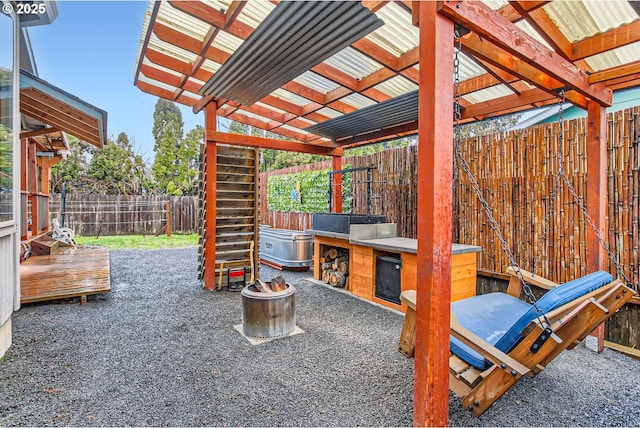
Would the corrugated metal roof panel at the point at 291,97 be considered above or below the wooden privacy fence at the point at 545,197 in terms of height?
above

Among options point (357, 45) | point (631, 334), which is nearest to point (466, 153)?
point (357, 45)

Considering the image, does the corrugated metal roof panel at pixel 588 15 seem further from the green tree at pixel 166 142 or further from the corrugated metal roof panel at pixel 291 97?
the green tree at pixel 166 142

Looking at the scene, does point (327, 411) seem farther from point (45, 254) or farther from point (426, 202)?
point (45, 254)

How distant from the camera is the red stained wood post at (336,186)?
6652 millimetres

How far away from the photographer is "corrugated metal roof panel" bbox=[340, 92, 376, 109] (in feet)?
15.1

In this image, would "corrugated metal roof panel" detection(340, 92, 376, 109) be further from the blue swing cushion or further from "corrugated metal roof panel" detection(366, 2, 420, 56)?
the blue swing cushion

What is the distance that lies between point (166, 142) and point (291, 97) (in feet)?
47.2

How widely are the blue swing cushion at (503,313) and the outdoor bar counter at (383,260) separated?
887mm

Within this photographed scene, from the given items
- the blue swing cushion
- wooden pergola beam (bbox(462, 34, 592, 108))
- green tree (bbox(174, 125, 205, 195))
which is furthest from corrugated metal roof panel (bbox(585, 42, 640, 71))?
green tree (bbox(174, 125, 205, 195))

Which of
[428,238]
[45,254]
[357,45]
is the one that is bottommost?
[45,254]

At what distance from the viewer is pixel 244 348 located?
3.06m

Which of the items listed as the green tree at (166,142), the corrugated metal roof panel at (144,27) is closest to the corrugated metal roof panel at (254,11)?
the corrugated metal roof panel at (144,27)

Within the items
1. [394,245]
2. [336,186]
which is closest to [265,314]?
[394,245]

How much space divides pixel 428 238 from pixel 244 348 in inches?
87.6
